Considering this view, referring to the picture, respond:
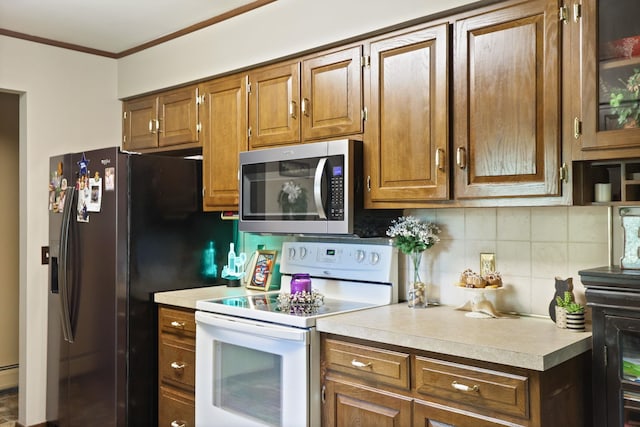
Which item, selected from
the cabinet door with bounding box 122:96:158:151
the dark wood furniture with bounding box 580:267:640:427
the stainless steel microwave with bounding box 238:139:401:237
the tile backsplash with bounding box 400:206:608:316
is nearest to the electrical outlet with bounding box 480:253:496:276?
the tile backsplash with bounding box 400:206:608:316

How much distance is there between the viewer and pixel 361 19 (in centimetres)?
252

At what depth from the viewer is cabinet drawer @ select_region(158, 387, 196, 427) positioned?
9.48ft

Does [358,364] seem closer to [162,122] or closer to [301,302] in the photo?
[301,302]

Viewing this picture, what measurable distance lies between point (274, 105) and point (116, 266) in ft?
3.72

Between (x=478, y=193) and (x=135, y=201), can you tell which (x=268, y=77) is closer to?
(x=135, y=201)

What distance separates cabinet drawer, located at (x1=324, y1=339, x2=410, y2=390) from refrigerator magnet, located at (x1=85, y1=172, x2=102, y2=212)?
60.3 inches

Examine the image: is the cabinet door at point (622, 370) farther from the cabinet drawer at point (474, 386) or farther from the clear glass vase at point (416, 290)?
the clear glass vase at point (416, 290)

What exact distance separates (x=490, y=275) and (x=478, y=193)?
1.27 ft

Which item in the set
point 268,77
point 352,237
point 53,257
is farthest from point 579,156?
point 53,257

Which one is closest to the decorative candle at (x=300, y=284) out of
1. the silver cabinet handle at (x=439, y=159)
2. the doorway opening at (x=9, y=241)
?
the silver cabinet handle at (x=439, y=159)

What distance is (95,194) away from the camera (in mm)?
3105

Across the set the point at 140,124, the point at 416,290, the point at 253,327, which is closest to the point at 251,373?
the point at 253,327

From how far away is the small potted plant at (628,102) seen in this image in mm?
1816

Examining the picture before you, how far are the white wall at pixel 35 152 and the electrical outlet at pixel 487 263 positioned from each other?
2603mm
